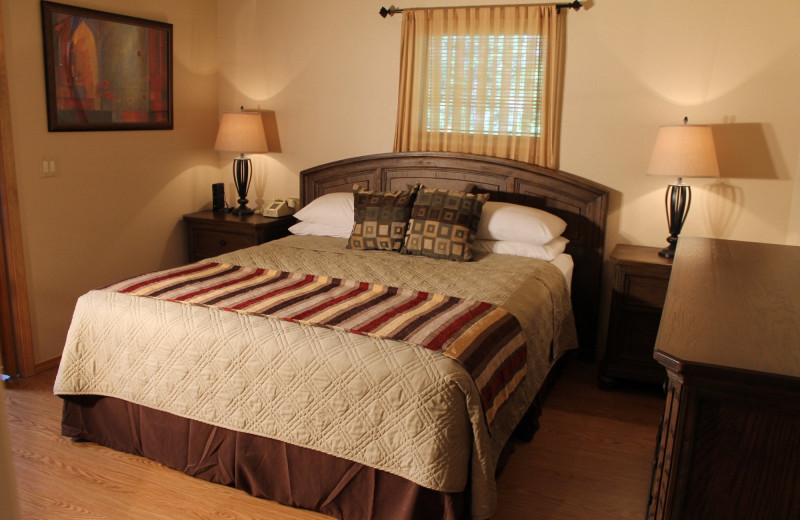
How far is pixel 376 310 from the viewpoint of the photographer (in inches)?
105

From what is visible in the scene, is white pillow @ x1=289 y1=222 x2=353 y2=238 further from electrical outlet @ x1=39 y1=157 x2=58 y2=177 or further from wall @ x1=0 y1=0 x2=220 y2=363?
electrical outlet @ x1=39 y1=157 x2=58 y2=177

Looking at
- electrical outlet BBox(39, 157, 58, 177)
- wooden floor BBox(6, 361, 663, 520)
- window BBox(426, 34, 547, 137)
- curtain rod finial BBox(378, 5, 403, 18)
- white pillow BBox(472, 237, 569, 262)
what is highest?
curtain rod finial BBox(378, 5, 403, 18)

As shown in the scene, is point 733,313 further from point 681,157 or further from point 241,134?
point 241,134

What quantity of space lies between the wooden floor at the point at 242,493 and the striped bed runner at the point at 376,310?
0.43m

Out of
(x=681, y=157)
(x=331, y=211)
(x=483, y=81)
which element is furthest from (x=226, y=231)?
(x=681, y=157)

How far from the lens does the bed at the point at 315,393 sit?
2180mm

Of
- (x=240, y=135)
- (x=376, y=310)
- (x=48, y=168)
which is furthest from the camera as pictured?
(x=240, y=135)

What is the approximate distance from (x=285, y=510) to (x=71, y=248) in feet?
7.22

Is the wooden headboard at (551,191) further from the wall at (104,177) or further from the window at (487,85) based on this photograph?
the wall at (104,177)

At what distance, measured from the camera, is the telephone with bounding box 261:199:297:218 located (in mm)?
4492

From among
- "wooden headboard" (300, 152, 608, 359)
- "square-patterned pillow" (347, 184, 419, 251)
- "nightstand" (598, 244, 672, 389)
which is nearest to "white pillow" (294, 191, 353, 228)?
"square-patterned pillow" (347, 184, 419, 251)

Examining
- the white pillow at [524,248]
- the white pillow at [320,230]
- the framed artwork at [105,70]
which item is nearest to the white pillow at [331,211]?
the white pillow at [320,230]

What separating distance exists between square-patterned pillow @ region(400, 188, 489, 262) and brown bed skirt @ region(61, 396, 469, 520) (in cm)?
146

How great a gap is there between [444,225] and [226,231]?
1.62 metres
